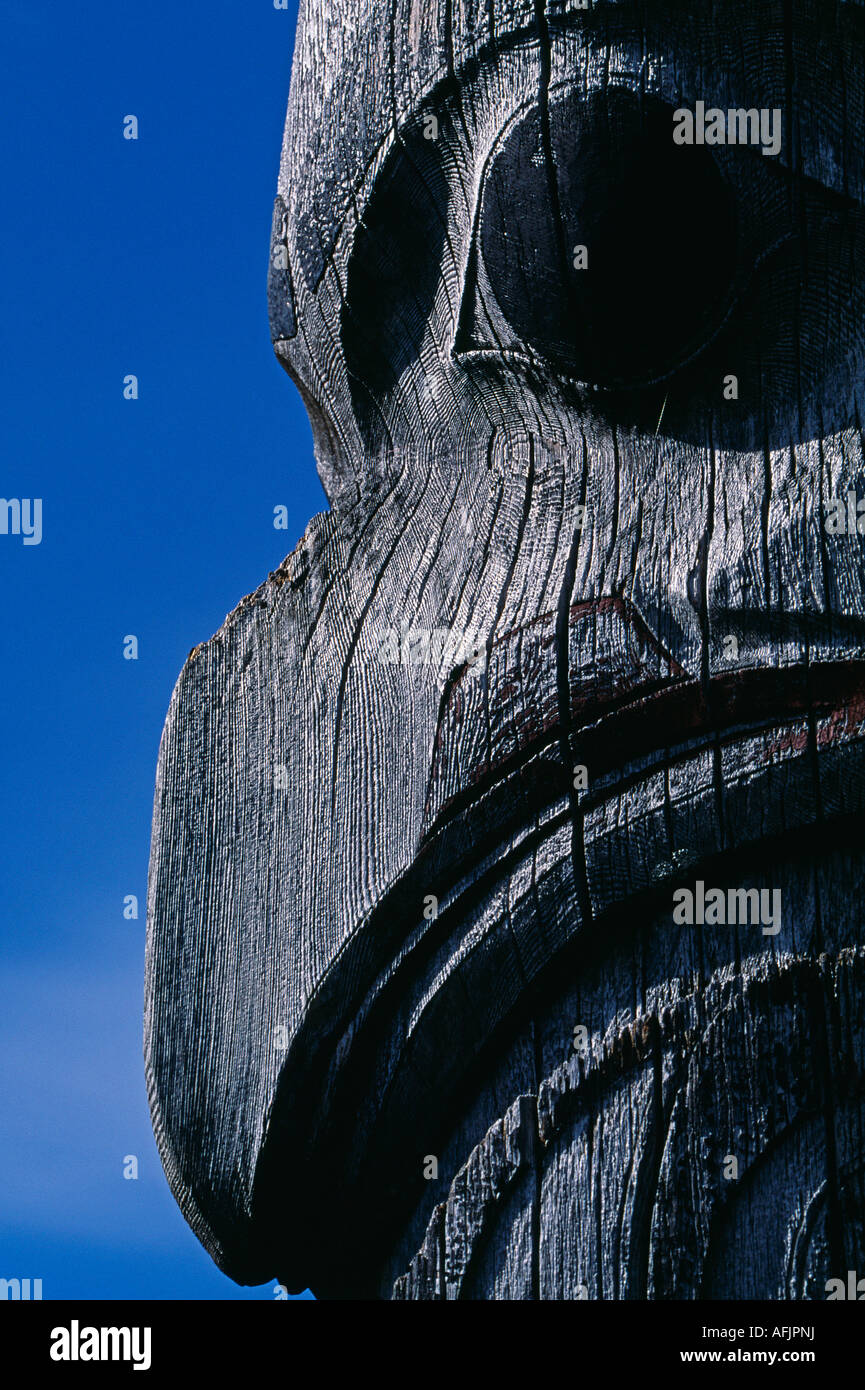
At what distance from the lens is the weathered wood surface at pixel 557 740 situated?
1.85 meters

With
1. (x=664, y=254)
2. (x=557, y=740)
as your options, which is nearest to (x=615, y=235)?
(x=664, y=254)

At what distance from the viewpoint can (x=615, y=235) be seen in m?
2.01

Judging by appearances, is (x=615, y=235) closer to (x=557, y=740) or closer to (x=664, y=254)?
(x=664, y=254)

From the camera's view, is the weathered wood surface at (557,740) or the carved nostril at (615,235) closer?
the weathered wood surface at (557,740)

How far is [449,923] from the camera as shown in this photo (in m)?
1.93

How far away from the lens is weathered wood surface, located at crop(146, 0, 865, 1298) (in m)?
1.85

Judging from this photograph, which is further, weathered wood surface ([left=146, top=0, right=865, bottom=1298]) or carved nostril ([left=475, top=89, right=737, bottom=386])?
carved nostril ([left=475, top=89, right=737, bottom=386])

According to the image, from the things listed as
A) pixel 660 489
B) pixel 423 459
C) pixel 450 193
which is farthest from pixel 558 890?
pixel 450 193

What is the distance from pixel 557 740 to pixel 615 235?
Result: 715mm

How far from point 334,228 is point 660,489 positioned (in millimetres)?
693

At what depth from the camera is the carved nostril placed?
79.1 inches

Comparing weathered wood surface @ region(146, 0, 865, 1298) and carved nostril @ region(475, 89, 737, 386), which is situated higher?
carved nostril @ region(475, 89, 737, 386)
